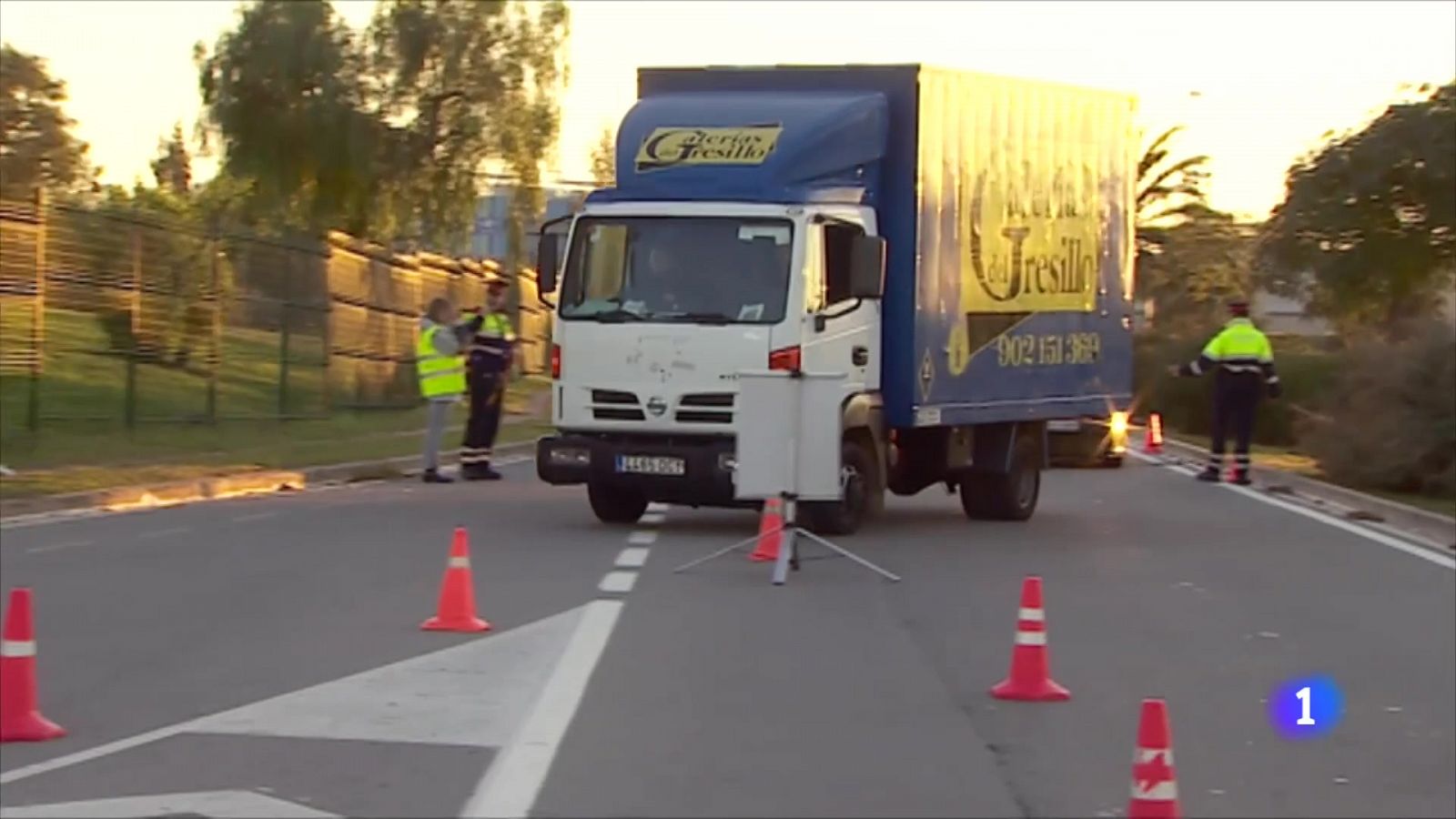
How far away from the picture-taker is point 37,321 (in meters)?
23.3

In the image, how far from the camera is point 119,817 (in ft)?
23.9

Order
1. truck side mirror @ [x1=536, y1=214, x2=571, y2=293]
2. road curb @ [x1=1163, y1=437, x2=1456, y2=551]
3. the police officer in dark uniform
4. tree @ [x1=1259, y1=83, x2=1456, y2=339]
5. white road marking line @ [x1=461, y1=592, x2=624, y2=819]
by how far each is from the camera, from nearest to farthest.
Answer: white road marking line @ [x1=461, y1=592, x2=624, y2=819] → truck side mirror @ [x1=536, y1=214, x2=571, y2=293] → road curb @ [x1=1163, y1=437, x2=1456, y2=551] → the police officer in dark uniform → tree @ [x1=1259, y1=83, x2=1456, y2=339]

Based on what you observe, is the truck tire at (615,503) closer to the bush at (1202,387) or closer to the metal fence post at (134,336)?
the metal fence post at (134,336)

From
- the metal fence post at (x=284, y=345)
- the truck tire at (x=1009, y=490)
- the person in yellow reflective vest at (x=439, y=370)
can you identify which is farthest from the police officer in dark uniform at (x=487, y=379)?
the metal fence post at (x=284, y=345)

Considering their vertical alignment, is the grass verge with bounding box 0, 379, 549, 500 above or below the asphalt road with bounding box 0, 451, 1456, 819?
above

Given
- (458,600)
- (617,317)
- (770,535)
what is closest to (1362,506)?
(770,535)

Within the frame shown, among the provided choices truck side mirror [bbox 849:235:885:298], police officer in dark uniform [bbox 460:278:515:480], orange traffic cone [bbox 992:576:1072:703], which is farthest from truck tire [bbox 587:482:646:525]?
orange traffic cone [bbox 992:576:1072:703]

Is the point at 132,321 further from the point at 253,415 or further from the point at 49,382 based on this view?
the point at 253,415

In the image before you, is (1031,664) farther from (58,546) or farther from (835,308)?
(58,546)

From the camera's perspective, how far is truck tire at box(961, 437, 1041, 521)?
66.5ft

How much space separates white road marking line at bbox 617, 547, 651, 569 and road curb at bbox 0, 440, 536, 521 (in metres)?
5.20

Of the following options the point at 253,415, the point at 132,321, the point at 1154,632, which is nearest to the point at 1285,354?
the point at 253,415

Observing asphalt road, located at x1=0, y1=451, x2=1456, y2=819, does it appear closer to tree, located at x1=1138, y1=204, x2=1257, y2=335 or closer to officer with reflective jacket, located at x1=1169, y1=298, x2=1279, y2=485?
officer with reflective jacket, located at x1=1169, y1=298, x2=1279, y2=485

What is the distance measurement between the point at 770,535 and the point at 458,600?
4467 millimetres
